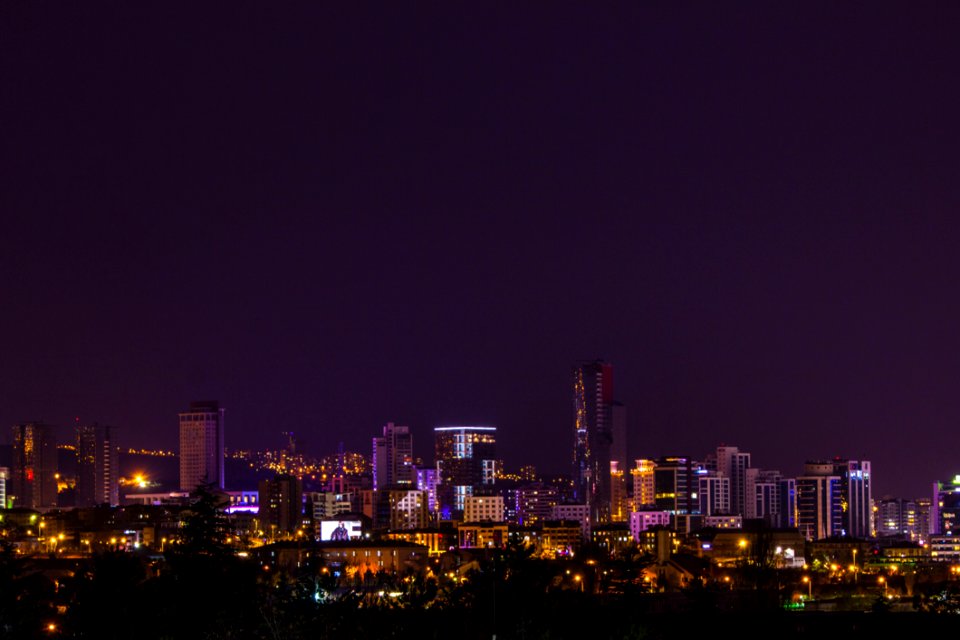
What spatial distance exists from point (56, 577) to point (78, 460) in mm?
89372

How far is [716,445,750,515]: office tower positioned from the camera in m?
108

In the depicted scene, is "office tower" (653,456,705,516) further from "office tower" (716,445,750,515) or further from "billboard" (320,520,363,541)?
"billboard" (320,520,363,541)

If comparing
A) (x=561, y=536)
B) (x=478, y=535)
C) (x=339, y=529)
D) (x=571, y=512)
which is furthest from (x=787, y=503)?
(x=339, y=529)

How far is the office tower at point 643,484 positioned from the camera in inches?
4313

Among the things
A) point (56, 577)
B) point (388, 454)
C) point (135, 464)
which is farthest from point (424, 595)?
point (135, 464)

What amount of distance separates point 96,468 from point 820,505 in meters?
61.3

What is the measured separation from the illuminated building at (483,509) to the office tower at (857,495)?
23889 millimetres

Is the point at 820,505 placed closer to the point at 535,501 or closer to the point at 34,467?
the point at 535,501

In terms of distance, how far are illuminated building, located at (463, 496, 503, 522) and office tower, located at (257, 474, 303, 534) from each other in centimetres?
1126

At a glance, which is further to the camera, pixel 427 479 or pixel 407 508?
pixel 427 479

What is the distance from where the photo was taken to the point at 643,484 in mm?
110438

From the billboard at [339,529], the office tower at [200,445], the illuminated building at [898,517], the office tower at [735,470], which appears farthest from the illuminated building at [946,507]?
the office tower at [200,445]

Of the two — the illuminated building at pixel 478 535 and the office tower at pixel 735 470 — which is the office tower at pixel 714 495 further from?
the illuminated building at pixel 478 535

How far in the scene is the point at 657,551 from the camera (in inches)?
2248
